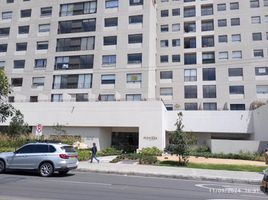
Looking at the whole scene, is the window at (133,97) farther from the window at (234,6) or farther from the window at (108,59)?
the window at (234,6)

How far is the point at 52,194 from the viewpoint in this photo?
956 centimetres

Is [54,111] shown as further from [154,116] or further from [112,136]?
[154,116]

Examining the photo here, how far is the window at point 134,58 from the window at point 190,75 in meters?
9.79

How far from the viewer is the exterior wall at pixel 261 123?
92.6ft

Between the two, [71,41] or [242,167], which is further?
[71,41]

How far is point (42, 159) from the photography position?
548 inches

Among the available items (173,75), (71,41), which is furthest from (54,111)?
(173,75)

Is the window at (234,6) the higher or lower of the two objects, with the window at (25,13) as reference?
higher

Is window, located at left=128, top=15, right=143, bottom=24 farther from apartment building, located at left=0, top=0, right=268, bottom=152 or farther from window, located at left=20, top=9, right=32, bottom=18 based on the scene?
window, located at left=20, top=9, right=32, bottom=18

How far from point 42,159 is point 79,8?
108 feet

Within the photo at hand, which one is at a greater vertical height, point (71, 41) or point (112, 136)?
point (71, 41)

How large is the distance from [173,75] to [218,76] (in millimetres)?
6996

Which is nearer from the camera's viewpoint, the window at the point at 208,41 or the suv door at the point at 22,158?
the suv door at the point at 22,158

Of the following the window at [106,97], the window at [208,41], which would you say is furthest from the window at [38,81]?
the window at [208,41]
